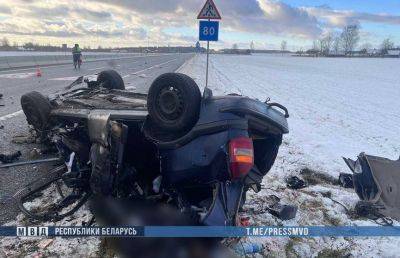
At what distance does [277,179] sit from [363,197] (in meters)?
1.21

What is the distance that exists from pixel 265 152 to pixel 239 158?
824 millimetres

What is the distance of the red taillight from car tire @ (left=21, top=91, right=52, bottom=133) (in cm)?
289

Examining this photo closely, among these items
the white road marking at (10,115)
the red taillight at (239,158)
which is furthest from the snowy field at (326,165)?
the white road marking at (10,115)

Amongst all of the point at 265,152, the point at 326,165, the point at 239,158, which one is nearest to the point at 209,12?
the point at 326,165

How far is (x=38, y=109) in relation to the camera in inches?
190

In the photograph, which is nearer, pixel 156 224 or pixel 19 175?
pixel 156 224

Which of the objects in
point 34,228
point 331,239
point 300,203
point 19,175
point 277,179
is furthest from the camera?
point 277,179

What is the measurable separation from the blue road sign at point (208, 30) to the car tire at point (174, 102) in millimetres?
8841

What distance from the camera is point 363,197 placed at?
4.28m

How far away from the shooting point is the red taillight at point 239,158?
9.16ft

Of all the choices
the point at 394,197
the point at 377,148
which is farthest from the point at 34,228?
the point at 377,148

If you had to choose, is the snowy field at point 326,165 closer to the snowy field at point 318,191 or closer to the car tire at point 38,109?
the snowy field at point 318,191

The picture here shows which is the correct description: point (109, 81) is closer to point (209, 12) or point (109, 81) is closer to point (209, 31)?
point (209, 12)

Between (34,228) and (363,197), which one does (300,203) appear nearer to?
(363,197)
